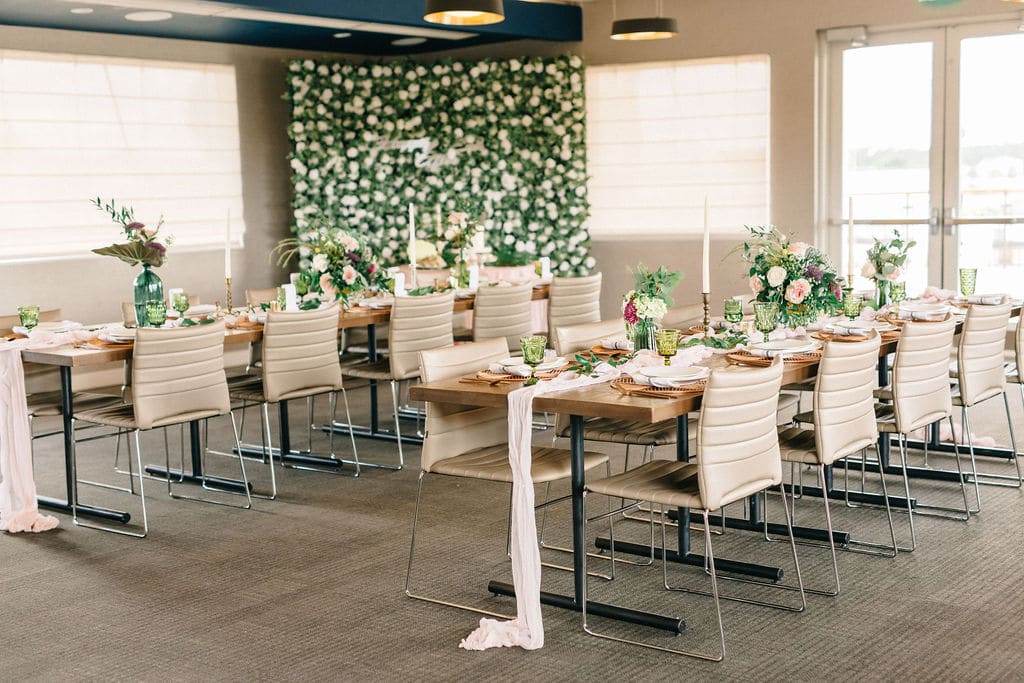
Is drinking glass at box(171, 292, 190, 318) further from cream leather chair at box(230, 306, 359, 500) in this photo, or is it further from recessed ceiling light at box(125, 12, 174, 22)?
recessed ceiling light at box(125, 12, 174, 22)

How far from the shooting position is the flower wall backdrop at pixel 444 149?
10234 millimetres

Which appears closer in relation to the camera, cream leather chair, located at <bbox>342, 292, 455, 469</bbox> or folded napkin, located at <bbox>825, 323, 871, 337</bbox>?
folded napkin, located at <bbox>825, 323, 871, 337</bbox>

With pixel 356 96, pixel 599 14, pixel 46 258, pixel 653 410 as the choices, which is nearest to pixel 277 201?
pixel 356 96

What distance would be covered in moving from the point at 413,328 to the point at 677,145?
4448 millimetres

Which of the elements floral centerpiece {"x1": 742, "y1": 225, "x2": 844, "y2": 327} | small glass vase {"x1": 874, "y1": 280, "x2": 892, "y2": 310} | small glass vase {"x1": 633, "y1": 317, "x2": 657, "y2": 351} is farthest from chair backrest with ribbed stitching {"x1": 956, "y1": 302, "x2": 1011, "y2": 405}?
A: small glass vase {"x1": 633, "y1": 317, "x2": 657, "y2": 351}

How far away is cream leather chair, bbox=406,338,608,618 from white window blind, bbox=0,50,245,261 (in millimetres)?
5559

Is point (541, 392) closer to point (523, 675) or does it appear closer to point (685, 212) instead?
point (523, 675)

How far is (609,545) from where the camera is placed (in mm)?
4730

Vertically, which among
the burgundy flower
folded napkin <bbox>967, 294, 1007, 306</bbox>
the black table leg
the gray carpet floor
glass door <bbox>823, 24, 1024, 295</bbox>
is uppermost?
glass door <bbox>823, 24, 1024, 295</bbox>

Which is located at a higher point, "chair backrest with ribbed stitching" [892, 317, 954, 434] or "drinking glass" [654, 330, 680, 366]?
"drinking glass" [654, 330, 680, 366]

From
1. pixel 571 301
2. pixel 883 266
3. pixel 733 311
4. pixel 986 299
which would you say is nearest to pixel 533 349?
pixel 733 311

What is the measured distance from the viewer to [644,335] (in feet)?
15.3

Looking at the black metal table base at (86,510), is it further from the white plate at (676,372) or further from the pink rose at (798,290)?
the pink rose at (798,290)

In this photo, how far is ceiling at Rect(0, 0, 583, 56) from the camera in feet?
26.1
